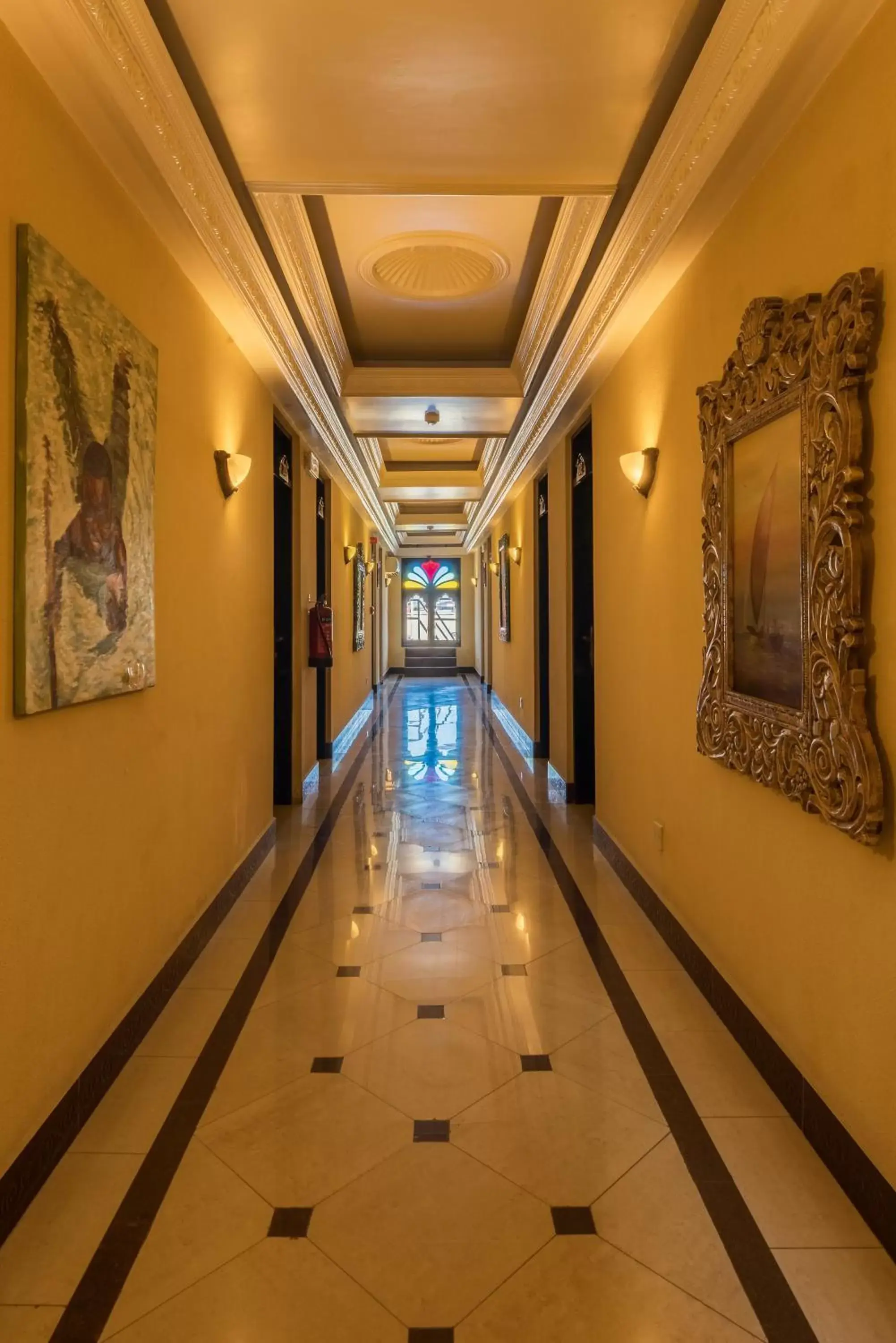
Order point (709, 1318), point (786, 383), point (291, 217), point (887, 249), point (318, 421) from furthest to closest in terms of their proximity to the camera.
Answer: point (318, 421) < point (291, 217) < point (786, 383) < point (887, 249) < point (709, 1318)

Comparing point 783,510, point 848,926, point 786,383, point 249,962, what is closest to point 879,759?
point 848,926

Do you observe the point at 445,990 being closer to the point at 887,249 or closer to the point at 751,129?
the point at 887,249

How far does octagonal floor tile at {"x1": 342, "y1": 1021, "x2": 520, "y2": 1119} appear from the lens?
96.2 inches

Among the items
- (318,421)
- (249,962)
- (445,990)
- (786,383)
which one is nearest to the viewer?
(786,383)

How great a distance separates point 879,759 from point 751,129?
1.98 metres

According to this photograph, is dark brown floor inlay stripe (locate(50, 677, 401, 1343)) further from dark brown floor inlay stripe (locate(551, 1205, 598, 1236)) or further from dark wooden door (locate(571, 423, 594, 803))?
dark wooden door (locate(571, 423, 594, 803))

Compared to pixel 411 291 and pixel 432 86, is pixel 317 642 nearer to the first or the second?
pixel 411 291

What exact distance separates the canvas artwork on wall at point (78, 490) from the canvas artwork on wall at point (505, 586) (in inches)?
310

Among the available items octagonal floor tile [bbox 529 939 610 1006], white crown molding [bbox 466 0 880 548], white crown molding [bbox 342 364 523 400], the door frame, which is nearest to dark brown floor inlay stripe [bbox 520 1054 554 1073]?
octagonal floor tile [bbox 529 939 610 1006]

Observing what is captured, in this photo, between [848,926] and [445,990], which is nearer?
[848,926]

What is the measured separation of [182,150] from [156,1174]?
10.4ft

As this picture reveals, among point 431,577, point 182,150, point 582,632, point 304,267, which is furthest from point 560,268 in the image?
point 431,577

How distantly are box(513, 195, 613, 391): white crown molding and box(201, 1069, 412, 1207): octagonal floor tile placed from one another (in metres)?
3.60

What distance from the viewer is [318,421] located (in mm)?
6051
